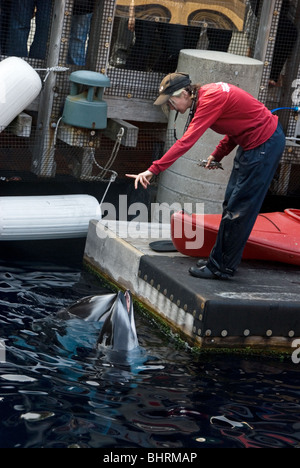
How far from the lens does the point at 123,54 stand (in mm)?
10250

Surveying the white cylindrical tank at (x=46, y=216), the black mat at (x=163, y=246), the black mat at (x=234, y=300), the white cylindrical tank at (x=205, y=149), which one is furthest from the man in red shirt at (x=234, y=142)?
the white cylindrical tank at (x=205, y=149)

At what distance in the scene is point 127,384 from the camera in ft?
18.7

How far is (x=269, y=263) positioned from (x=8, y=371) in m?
2.87

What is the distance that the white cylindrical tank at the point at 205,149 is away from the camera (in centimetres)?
916

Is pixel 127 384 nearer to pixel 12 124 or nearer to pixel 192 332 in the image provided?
pixel 192 332

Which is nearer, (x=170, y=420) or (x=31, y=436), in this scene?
(x=31, y=436)

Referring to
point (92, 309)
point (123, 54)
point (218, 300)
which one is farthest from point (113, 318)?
point (123, 54)

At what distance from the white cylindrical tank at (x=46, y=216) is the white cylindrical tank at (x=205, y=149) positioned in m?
1.22

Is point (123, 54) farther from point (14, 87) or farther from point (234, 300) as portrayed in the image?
point (234, 300)

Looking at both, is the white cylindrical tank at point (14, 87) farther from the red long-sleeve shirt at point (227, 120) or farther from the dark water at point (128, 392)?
the red long-sleeve shirt at point (227, 120)

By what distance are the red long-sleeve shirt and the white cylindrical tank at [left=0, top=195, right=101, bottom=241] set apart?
2399mm
